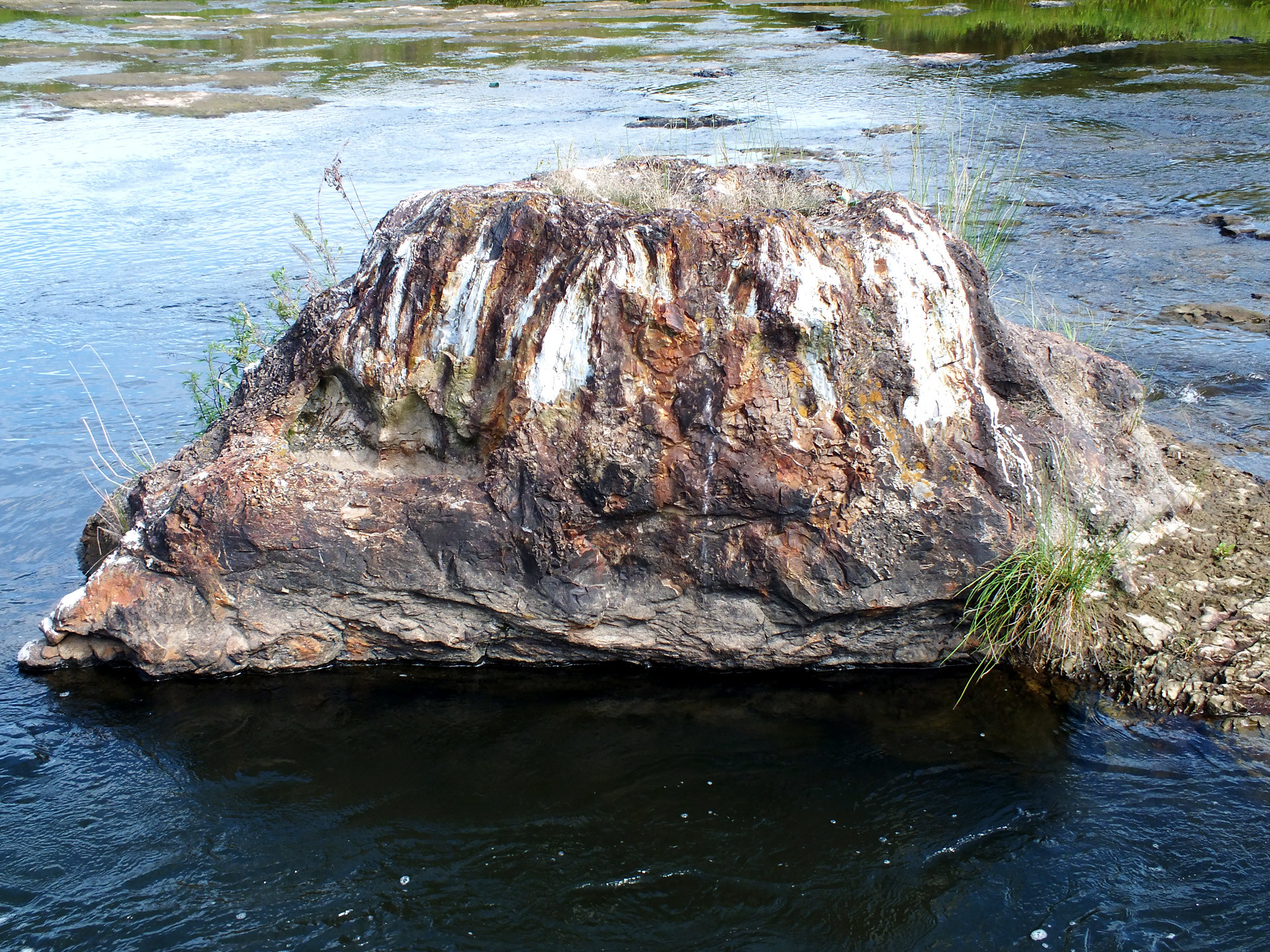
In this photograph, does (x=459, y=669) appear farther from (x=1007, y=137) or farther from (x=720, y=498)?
(x=1007, y=137)

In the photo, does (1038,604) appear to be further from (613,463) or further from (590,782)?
(590,782)

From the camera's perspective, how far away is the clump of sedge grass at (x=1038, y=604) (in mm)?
4773

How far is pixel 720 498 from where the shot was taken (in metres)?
4.75

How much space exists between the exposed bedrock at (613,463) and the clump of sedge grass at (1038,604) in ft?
0.35

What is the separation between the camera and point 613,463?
15.5ft

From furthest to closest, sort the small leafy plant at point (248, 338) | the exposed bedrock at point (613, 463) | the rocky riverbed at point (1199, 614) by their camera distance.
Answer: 1. the small leafy plant at point (248, 338)
2. the exposed bedrock at point (613, 463)
3. the rocky riverbed at point (1199, 614)

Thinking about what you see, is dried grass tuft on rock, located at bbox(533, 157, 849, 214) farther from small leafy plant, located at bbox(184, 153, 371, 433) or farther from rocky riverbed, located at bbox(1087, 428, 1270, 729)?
rocky riverbed, located at bbox(1087, 428, 1270, 729)

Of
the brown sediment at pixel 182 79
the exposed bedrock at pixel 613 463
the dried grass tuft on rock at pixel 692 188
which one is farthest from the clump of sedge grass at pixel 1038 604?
the brown sediment at pixel 182 79

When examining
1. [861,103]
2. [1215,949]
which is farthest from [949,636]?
[861,103]

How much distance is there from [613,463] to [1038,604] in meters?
2.06

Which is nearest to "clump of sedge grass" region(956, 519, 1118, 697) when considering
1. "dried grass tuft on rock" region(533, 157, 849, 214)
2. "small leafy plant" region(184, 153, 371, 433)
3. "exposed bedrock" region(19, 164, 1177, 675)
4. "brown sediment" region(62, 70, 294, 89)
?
"exposed bedrock" region(19, 164, 1177, 675)

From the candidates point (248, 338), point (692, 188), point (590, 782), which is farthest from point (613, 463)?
point (248, 338)

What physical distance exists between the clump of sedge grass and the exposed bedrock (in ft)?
0.35

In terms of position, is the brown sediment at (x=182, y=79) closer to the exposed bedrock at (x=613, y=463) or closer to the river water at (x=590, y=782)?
the river water at (x=590, y=782)
